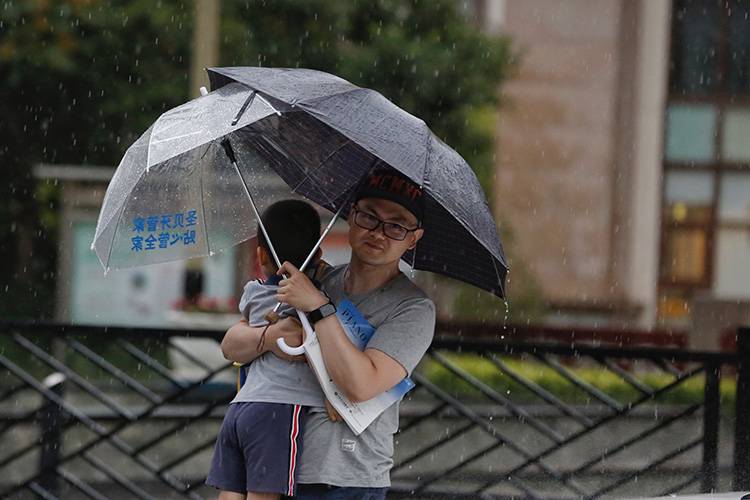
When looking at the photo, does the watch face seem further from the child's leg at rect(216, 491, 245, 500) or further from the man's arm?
the child's leg at rect(216, 491, 245, 500)

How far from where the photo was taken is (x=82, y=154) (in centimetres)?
1933

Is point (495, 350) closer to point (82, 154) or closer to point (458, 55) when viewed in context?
point (458, 55)

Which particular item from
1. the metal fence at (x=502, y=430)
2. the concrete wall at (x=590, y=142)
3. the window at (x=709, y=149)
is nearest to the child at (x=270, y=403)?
the metal fence at (x=502, y=430)

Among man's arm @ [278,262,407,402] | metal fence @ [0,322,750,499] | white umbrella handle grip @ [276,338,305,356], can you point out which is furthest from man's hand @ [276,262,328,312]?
metal fence @ [0,322,750,499]

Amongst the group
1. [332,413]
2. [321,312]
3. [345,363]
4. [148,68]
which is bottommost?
[332,413]

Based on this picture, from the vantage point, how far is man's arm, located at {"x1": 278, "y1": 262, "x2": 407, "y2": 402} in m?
3.41

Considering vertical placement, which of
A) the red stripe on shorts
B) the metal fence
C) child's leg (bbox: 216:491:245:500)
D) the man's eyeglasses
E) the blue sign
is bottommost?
the metal fence

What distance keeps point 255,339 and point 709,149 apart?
1929 cm

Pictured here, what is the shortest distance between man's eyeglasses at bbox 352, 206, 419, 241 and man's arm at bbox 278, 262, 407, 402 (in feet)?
0.77

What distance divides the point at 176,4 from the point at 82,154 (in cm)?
265

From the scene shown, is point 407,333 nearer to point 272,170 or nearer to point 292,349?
point 292,349

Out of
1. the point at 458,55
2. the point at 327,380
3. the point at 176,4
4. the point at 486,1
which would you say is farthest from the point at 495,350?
the point at 486,1

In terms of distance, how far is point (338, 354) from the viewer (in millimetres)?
3404

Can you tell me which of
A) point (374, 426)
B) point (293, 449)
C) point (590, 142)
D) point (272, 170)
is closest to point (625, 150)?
point (590, 142)
